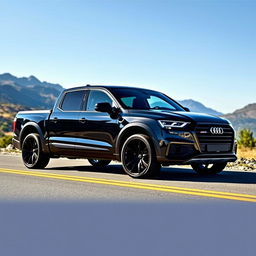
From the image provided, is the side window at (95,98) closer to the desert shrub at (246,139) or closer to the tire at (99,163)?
the tire at (99,163)

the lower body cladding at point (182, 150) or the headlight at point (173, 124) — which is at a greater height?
the headlight at point (173, 124)

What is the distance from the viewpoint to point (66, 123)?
36.0 ft

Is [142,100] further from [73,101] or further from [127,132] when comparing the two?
[73,101]

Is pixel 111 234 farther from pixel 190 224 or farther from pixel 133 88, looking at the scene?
pixel 133 88

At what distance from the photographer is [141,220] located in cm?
558

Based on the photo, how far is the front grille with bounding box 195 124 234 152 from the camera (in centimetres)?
904

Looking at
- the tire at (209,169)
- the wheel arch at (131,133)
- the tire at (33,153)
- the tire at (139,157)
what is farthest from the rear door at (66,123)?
the tire at (209,169)

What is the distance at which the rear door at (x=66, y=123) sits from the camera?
35.5ft

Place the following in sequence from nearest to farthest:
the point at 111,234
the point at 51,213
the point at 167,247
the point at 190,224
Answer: the point at 167,247 < the point at 111,234 < the point at 190,224 < the point at 51,213

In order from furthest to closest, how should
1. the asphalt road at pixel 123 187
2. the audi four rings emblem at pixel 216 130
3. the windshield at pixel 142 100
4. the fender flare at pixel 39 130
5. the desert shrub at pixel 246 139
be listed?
the desert shrub at pixel 246 139
the fender flare at pixel 39 130
the windshield at pixel 142 100
the audi four rings emblem at pixel 216 130
the asphalt road at pixel 123 187

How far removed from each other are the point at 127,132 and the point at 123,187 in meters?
1.67

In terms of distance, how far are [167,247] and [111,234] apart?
0.72m

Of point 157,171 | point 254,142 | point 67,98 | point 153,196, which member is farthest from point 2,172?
point 254,142

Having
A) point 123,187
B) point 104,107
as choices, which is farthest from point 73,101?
point 123,187
